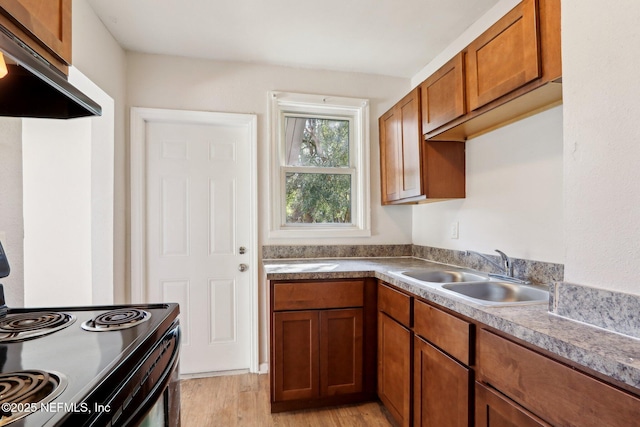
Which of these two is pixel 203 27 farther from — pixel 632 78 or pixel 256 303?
pixel 632 78

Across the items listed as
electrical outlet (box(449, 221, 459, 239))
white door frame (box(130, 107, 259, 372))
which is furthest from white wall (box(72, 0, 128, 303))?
electrical outlet (box(449, 221, 459, 239))

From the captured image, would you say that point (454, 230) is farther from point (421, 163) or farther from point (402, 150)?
point (402, 150)

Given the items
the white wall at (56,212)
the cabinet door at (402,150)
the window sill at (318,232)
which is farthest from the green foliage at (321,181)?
the white wall at (56,212)

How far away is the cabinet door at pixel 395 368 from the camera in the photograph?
1692 millimetres

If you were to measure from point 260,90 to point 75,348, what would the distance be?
2.28m

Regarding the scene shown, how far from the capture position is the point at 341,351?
2.07 m

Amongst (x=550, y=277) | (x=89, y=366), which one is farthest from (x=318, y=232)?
(x=89, y=366)

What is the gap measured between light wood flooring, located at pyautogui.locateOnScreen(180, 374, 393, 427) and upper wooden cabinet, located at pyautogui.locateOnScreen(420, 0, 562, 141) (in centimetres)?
184

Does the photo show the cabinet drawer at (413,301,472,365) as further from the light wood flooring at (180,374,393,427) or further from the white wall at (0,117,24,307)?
the white wall at (0,117,24,307)

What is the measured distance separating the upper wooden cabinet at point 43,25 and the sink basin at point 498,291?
5.97ft

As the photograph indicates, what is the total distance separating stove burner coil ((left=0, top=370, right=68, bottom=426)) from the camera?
55 cm

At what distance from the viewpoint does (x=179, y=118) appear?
8.19 ft

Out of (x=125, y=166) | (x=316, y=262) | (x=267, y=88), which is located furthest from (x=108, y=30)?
(x=316, y=262)

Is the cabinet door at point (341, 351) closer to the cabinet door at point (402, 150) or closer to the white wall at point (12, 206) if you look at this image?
the cabinet door at point (402, 150)
